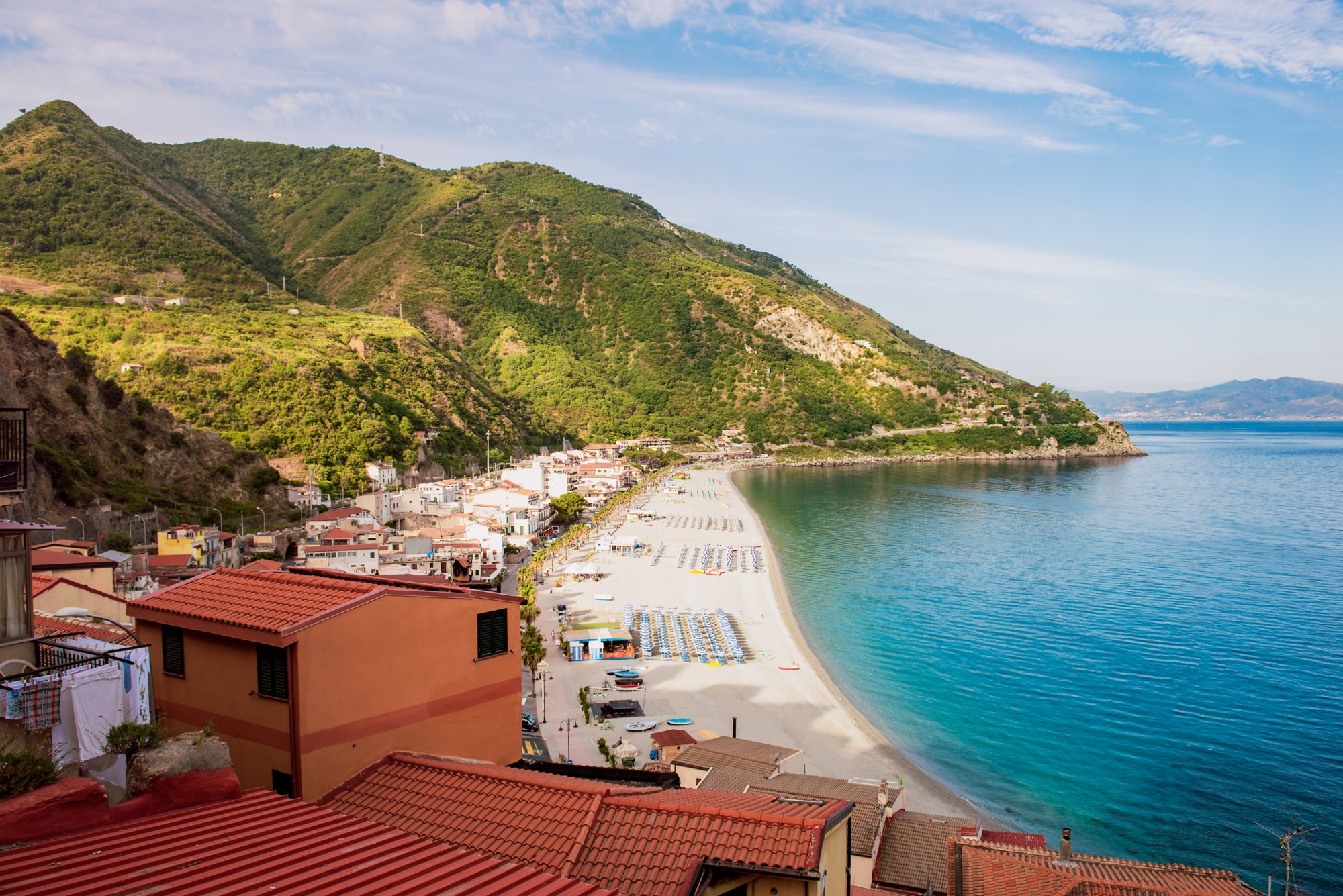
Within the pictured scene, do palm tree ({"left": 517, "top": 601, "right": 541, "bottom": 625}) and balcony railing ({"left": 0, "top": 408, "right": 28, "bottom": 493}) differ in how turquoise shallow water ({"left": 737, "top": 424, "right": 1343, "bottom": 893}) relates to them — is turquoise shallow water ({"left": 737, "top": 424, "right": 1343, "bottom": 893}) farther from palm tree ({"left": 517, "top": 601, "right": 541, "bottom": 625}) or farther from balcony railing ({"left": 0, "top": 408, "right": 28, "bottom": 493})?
balcony railing ({"left": 0, "top": 408, "right": 28, "bottom": 493})

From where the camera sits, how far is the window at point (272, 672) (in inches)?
210

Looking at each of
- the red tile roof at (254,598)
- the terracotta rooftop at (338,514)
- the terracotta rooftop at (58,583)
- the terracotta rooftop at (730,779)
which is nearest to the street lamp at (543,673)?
the terracotta rooftop at (730,779)

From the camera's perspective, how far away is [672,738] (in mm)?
18578

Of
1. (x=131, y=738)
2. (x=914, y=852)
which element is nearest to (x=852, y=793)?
(x=914, y=852)

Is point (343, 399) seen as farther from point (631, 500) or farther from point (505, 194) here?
point (505, 194)

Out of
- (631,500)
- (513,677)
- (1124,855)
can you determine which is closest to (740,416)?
(631,500)

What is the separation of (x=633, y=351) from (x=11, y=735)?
415 feet

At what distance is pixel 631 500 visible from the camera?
217 feet

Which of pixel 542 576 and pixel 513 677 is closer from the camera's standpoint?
pixel 513 677

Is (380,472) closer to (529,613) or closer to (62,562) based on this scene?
(529,613)

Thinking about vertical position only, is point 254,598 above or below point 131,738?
above

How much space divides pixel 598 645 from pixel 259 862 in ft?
75.9

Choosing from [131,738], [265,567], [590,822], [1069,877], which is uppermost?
[131,738]

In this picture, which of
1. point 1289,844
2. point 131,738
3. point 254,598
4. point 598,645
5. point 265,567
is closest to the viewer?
point 131,738
